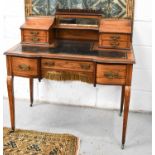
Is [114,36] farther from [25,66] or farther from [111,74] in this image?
[25,66]

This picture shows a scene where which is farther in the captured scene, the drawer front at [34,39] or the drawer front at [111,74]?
the drawer front at [34,39]

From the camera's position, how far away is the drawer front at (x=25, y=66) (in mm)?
2111

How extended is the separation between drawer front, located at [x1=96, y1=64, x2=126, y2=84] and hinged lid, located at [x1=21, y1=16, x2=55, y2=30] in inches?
23.0

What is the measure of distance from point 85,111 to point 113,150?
2.19 feet

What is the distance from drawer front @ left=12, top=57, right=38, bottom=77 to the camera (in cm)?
211

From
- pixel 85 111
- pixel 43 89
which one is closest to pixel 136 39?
pixel 85 111

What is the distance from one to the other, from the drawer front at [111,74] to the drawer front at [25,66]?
A: 49 cm

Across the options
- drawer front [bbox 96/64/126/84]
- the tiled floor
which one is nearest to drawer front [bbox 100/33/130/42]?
drawer front [bbox 96/64/126/84]

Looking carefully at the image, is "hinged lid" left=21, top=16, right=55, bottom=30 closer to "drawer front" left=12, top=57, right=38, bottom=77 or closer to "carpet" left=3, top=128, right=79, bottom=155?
"drawer front" left=12, top=57, right=38, bottom=77

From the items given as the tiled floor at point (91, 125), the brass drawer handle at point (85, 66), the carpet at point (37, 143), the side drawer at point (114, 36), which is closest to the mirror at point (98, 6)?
the side drawer at point (114, 36)

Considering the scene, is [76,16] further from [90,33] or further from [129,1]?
[129,1]

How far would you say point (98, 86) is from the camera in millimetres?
2781

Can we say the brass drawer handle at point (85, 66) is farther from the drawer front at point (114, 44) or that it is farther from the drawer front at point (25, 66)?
the drawer front at point (25, 66)

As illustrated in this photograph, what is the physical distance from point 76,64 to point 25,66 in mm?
400
